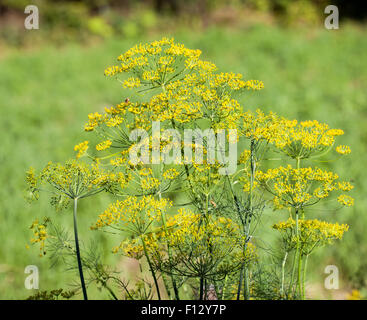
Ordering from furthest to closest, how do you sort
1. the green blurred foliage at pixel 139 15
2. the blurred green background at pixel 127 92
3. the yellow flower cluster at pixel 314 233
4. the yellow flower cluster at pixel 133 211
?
the green blurred foliage at pixel 139 15, the blurred green background at pixel 127 92, the yellow flower cluster at pixel 314 233, the yellow flower cluster at pixel 133 211

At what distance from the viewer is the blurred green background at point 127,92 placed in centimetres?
400

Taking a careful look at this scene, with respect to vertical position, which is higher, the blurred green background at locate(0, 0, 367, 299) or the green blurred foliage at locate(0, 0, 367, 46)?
the green blurred foliage at locate(0, 0, 367, 46)

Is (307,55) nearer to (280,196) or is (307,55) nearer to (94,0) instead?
(280,196)

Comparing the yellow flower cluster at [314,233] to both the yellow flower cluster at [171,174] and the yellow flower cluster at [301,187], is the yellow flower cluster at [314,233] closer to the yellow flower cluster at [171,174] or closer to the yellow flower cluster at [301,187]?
the yellow flower cluster at [301,187]

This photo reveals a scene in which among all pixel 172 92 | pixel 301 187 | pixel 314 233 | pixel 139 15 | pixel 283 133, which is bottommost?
pixel 314 233

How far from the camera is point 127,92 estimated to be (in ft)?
20.5

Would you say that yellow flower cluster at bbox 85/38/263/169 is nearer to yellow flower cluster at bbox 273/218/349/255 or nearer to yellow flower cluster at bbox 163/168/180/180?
yellow flower cluster at bbox 163/168/180/180

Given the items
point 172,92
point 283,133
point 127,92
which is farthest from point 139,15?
point 283,133

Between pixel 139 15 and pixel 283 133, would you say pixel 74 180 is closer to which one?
pixel 283 133

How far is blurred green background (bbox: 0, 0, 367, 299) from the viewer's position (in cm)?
400

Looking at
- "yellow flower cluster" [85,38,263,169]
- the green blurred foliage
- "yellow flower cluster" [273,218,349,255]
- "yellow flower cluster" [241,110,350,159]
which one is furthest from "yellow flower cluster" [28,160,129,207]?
the green blurred foliage

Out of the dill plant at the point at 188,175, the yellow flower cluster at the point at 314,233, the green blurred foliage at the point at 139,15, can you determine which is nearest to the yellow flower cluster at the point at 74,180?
the dill plant at the point at 188,175

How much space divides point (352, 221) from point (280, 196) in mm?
3638

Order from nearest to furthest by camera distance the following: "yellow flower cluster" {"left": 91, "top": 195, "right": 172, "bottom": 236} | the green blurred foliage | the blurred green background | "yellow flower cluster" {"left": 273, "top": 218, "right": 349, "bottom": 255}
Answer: "yellow flower cluster" {"left": 91, "top": 195, "right": 172, "bottom": 236} < "yellow flower cluster" {"left": 273, "top": 218, "right": 349, "bottom": 255} < the blurred green background < the green blurred foliage
